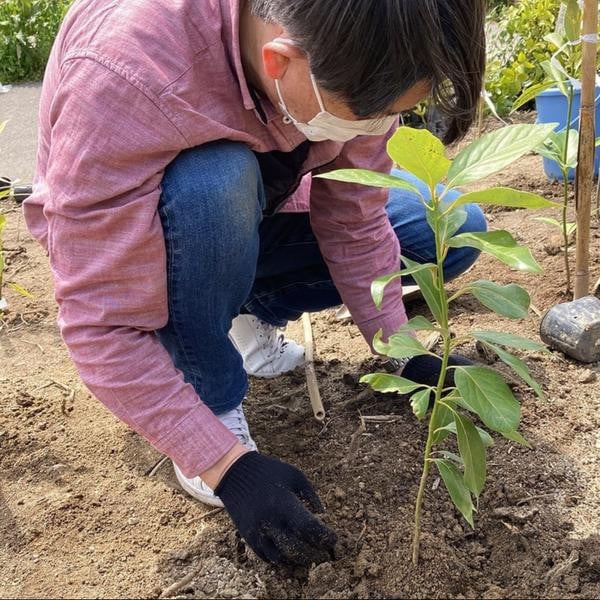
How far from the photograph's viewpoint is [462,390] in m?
1.11

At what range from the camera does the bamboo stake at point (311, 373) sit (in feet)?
5.78

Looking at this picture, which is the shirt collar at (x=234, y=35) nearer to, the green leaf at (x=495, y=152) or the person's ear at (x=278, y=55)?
the person's ear at (x=278, y=55)

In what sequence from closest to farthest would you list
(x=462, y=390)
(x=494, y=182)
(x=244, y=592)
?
(x=462, y=390) < (x=244, y=592) < (x=494, y=182)

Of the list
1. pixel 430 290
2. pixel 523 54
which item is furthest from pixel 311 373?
pixel 523 54

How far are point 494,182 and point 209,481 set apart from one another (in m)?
1.77

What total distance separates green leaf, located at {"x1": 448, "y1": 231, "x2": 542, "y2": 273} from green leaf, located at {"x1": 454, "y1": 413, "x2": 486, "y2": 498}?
28cm

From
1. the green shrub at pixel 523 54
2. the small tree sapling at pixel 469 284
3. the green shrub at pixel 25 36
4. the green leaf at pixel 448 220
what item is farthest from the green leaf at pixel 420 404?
the green shrub at pixel 25 36

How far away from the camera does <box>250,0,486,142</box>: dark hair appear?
111 cm

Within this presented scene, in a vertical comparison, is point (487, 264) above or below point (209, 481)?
below

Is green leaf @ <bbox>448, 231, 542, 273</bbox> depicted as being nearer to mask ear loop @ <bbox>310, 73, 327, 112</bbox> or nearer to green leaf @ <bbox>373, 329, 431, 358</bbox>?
green leaf @ <bbox>373, 329, 431, 358</bbox>

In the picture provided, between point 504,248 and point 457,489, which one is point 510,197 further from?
point 457,489

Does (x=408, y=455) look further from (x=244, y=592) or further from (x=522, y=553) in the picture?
(x=244, y=592)

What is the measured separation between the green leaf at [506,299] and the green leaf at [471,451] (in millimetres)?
180

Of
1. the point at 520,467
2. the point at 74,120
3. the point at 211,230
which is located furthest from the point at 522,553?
the point at 74,120
